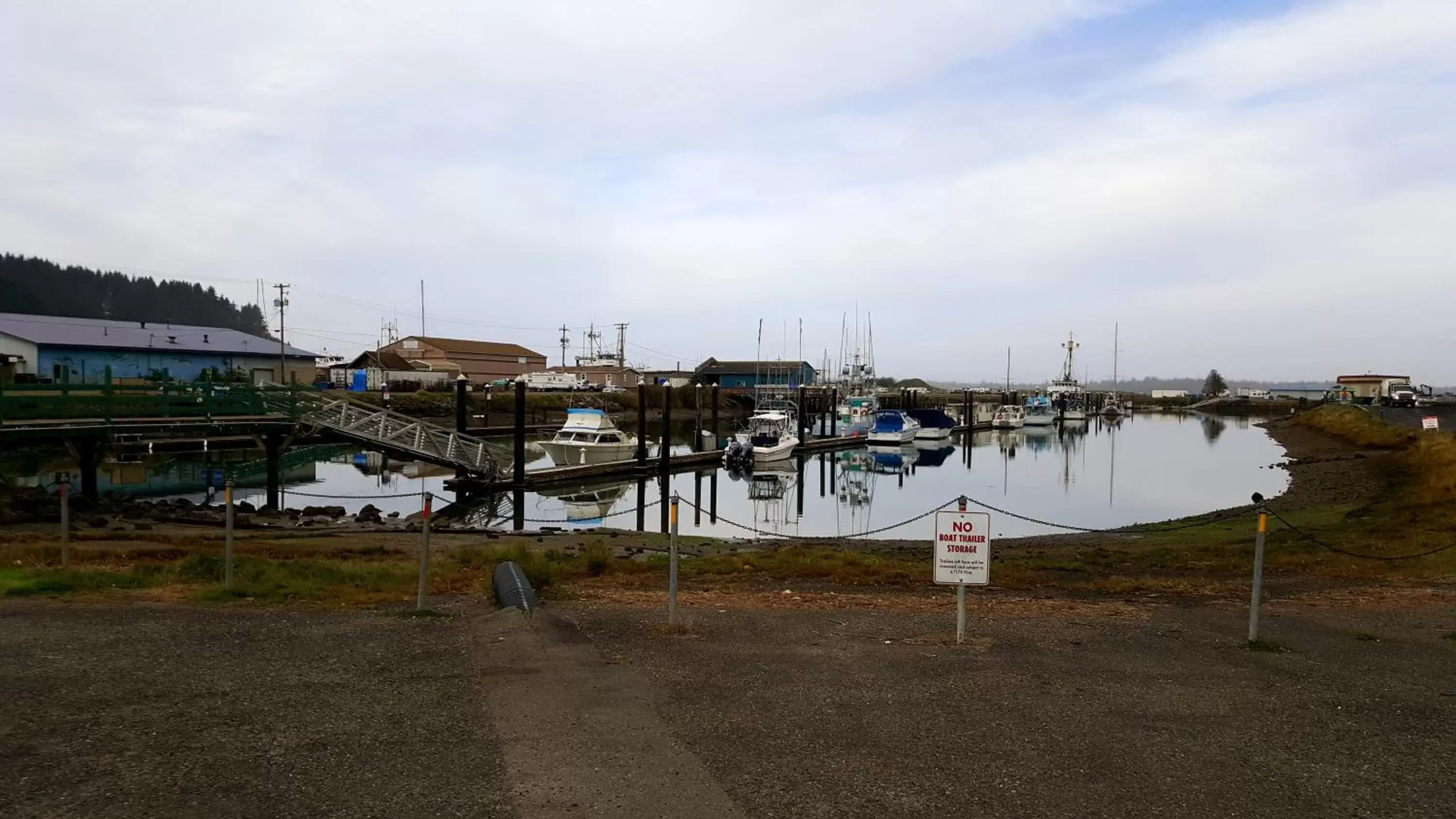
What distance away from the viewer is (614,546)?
2067 centimetres

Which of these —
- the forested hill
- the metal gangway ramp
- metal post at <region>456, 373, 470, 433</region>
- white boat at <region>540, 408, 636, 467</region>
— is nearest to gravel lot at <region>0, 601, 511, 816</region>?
the metal gangway ramp

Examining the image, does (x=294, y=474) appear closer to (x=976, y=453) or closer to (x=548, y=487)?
(x=548, y=487)

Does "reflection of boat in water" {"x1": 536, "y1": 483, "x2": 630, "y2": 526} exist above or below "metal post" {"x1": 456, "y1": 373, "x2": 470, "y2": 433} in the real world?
below

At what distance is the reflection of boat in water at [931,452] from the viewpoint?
6190 centimetres

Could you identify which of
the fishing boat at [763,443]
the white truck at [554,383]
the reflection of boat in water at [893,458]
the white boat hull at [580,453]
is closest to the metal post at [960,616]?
the white boat hull at [580,453]

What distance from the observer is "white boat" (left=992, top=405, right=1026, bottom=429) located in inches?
4028

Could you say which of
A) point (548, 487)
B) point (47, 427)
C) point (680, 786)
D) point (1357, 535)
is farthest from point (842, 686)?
point (548, 487)

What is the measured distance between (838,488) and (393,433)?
23.8 metres

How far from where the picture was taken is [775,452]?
5438cm

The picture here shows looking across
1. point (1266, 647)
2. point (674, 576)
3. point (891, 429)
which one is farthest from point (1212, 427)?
Answer: point (674, 576)

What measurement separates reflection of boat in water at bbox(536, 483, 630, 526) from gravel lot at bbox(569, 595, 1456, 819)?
2343cm

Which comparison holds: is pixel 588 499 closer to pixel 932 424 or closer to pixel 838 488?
pixel 838 488

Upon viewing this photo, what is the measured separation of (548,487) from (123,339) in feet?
134

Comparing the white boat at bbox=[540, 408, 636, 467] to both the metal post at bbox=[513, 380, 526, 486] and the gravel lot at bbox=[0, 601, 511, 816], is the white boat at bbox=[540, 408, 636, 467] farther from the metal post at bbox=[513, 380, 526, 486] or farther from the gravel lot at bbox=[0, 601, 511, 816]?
the gravel lot at bbox=[0, 601, 511, 816]
